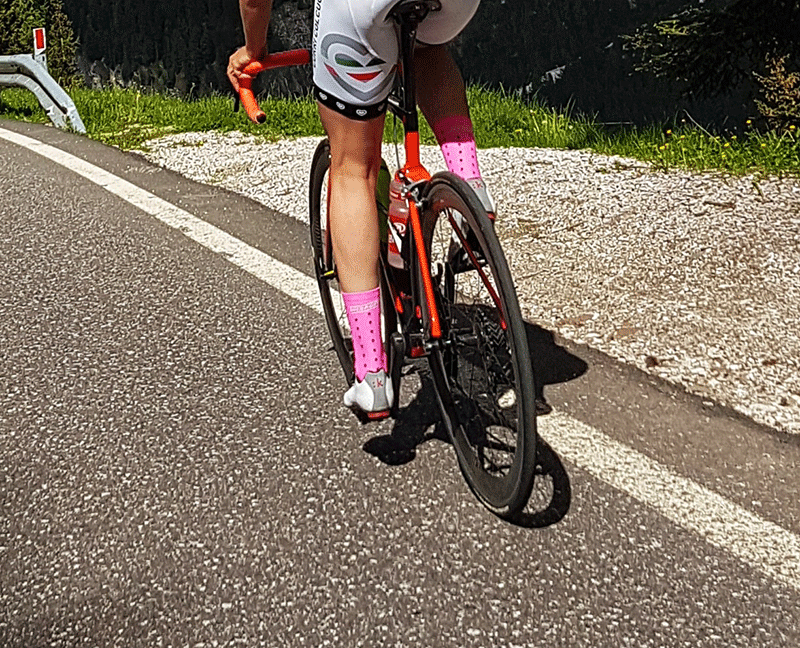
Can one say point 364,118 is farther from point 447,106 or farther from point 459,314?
point 459,314

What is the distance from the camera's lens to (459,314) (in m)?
3.30

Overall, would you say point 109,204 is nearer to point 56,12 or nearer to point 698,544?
point 698,544

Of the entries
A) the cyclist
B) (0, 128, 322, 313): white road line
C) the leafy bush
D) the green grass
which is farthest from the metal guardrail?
the cyclist

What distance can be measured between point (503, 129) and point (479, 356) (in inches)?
223

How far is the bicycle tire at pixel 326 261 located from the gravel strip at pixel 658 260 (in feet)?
2.95

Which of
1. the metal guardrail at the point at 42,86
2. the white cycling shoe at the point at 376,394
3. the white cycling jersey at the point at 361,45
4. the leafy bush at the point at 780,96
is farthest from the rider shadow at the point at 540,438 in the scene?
the leafy bush at the point at 780,96

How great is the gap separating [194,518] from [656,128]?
5457 mm

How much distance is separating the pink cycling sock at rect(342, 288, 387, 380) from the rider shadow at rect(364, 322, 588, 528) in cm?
34

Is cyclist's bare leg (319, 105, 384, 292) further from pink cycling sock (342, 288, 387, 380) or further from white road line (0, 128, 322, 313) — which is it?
white road line (0, 128, 322, 313)

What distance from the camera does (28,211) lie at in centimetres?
674

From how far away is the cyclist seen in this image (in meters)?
3.05

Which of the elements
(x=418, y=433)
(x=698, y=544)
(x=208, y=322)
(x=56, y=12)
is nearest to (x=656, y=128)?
(x=208, y=322)

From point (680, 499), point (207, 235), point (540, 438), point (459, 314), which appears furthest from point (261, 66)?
point (207, 235)

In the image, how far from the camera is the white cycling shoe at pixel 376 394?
336 centimetres
